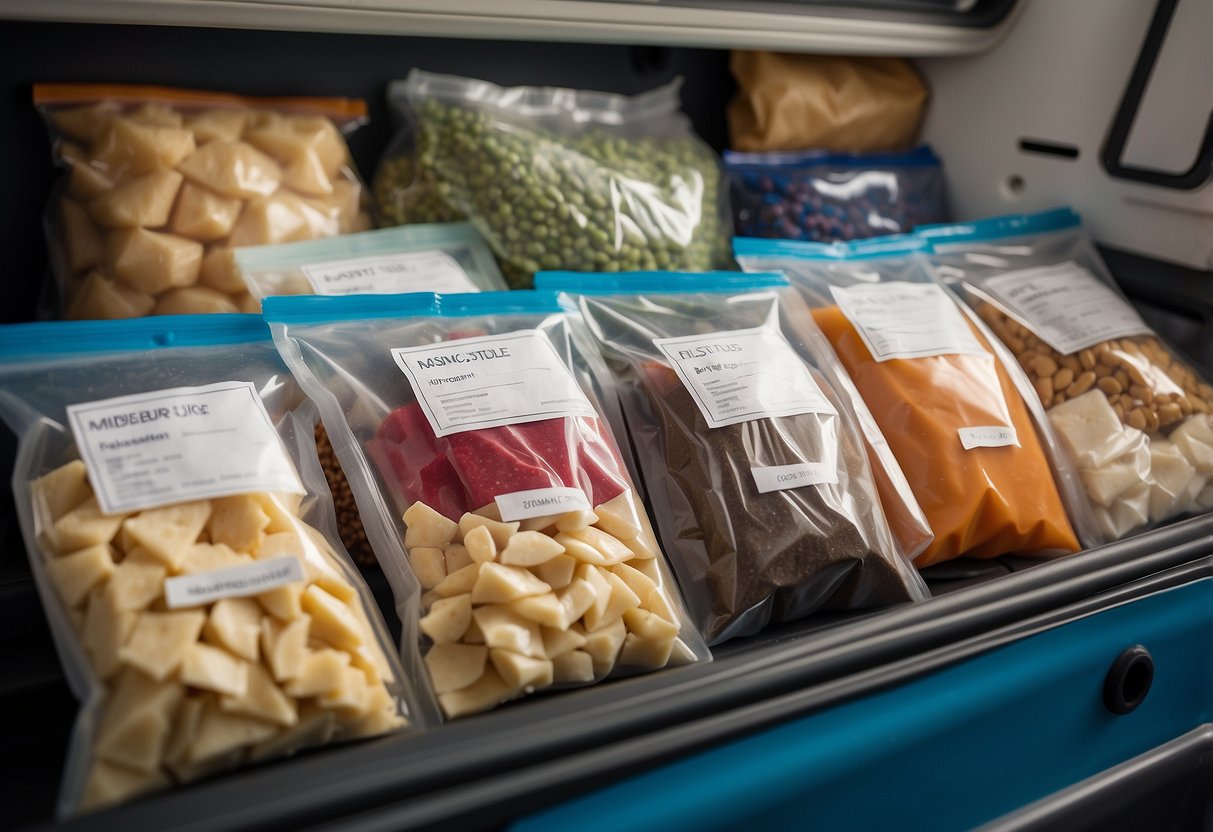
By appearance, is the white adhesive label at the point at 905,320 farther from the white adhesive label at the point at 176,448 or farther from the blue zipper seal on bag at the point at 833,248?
the white adhesive label at the point at 176,448

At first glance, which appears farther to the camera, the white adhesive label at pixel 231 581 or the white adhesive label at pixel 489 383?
the white adhesive label at pixel 489 383

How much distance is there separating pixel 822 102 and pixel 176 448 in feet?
3.83

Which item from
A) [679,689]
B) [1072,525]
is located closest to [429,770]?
[679,689]

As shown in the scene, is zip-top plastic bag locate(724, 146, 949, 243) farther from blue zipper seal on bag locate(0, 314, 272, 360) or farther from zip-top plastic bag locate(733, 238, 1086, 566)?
blue zipper seal on bag locate(0, 314, 272, 360)

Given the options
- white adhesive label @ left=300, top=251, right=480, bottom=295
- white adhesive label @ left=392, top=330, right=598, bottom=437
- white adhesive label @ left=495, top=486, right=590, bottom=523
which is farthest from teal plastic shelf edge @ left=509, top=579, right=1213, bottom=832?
white adhesive label @ left=300, top=251, right=480, bottom=295

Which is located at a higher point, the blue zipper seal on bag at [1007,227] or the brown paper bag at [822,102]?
the brown paper bag at [822,102]

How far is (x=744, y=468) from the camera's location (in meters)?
0.98

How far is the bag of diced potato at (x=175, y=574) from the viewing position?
2.23 feet

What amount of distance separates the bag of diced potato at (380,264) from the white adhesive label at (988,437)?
23.4 inches

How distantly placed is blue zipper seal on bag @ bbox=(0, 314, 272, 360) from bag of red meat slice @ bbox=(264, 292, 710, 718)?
37 millimetres

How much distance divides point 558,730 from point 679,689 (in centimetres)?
11

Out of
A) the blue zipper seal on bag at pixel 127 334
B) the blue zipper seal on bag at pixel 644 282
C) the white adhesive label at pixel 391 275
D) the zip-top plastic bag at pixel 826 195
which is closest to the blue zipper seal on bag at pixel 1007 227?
the zip-top plastic bag at pixel 826 195

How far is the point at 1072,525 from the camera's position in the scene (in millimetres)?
1146

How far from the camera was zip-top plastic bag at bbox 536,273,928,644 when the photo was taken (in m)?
0.94
